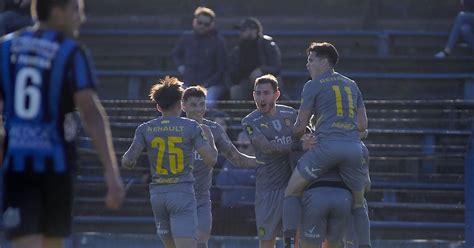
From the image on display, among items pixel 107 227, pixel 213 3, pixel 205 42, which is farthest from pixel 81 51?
pixel 213 3

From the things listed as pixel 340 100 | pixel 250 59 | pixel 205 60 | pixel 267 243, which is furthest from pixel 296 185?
pixel 205 60

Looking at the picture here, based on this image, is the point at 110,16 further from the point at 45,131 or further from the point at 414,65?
the point at 45,131

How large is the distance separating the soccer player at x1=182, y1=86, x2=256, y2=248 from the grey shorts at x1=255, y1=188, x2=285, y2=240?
36 centimetres

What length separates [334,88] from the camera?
10.5 meters

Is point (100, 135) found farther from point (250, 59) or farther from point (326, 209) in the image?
point (250, 59)

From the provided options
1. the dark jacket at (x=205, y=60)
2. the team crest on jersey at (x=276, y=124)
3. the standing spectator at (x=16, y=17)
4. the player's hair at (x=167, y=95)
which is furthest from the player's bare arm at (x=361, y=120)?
the standing spectator at (x=16, y=17)

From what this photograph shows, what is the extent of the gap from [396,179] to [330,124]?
194 inches

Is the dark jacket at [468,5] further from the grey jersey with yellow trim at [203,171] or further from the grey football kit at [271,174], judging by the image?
the grey jersey with yellow trim at [203,171]

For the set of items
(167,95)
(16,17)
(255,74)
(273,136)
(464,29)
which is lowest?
(273,136)

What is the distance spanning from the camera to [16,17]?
17625mm

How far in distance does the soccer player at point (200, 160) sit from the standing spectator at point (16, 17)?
668 centimetres

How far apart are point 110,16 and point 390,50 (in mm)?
5522

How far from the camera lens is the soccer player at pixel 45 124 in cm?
645

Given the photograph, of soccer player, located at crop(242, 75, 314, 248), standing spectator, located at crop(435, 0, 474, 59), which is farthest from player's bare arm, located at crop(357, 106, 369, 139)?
standing spectator, located at crop(435, 0, 474, 59)
